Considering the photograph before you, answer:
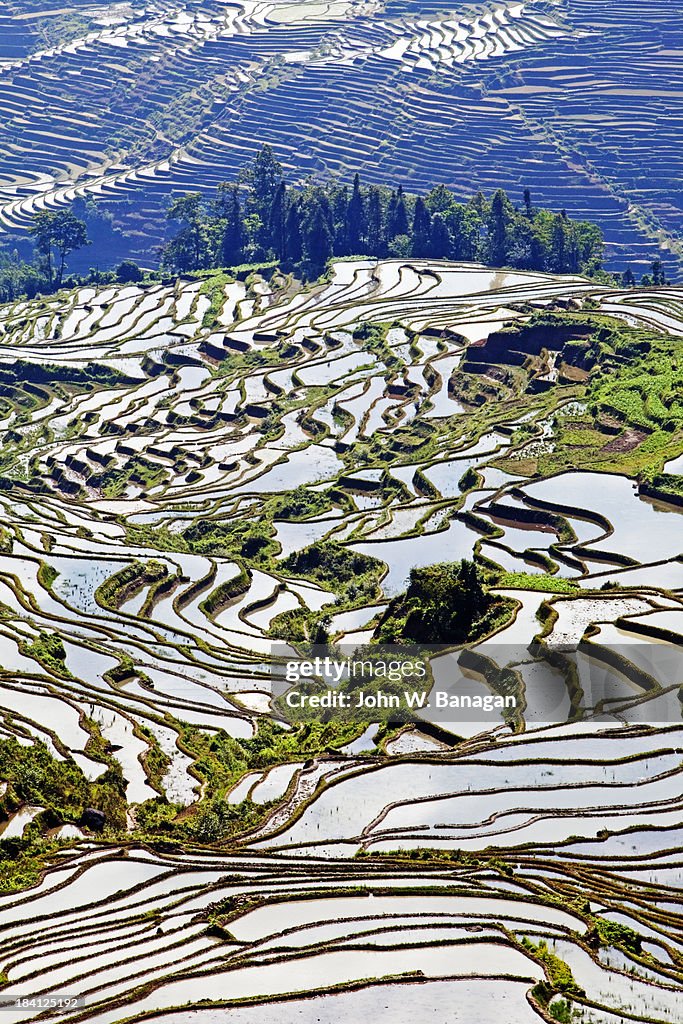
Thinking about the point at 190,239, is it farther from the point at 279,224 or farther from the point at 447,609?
the point at 447,609

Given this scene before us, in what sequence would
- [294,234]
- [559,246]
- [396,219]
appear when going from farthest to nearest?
[396,219]
[294,234]
[559,246]

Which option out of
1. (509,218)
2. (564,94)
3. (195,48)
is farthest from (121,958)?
(195,48)

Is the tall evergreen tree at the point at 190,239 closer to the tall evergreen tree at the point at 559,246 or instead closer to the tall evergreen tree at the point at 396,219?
the tall evergreen tree at the point at 396,219

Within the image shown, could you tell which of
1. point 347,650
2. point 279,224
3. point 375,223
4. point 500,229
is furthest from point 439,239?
point 347,650

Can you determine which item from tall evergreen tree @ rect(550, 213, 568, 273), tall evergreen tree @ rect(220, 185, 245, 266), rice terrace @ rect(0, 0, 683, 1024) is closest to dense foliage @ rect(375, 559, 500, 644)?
rice terrace @ rect(0, 0, 683, 1024)

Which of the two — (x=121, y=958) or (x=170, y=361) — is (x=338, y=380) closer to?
(x=170, y=361)

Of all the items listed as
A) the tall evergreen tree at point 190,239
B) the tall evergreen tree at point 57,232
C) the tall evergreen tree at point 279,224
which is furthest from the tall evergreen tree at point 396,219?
the tall evergreen tree at point 57,232
